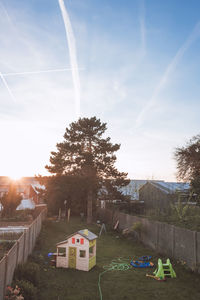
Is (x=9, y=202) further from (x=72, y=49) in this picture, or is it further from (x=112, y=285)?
(x=112, y=285)

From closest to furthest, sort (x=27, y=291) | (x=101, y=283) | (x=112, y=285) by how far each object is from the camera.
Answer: (x=27, y=291)
(x=112, y=285)
(x=101, y=283)

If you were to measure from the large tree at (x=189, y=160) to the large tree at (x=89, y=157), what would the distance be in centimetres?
734

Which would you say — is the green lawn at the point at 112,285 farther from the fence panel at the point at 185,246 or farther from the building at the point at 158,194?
the building at the point at 158,194

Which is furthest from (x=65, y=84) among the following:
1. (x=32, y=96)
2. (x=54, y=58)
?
(x=32, y=96)

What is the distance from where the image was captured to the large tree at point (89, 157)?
29.2 meters

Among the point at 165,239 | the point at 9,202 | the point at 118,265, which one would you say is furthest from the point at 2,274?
the point at 9,202

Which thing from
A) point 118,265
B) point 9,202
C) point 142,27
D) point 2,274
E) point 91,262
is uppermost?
point 142,27

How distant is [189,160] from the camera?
990 inches

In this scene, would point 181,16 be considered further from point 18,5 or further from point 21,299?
point 21,299

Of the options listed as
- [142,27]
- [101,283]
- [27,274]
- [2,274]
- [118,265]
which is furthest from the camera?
[118,265]

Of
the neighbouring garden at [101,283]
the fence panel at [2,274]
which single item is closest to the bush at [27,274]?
the neighbouring garden at [101,283]

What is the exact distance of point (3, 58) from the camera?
13.0 metres

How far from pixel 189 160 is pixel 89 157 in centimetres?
1157

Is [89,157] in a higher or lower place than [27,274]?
higher
